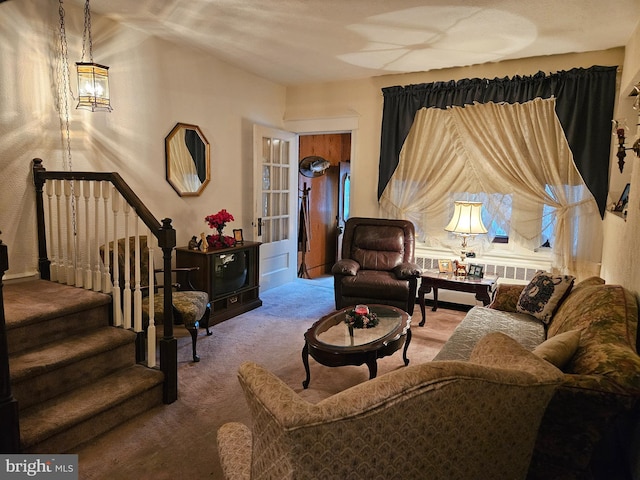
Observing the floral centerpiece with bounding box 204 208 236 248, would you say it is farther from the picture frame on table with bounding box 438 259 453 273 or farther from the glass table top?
the picture frame on table with bounding box 438 259 453 273

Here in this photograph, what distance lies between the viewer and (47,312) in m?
2.44

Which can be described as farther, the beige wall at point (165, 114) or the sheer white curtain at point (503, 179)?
the sheer white curtain at point (503, 179)

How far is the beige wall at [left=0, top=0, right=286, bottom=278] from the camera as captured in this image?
9.71 ft

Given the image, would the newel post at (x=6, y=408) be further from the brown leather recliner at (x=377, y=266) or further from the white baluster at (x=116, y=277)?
the brown leather recliner at (x=377, y=266)

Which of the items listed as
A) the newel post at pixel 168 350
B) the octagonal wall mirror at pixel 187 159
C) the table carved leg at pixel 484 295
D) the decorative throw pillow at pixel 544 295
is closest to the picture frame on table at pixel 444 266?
the table carved leg at pixel 484 295

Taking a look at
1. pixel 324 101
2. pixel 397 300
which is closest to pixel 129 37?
pixel 324 101

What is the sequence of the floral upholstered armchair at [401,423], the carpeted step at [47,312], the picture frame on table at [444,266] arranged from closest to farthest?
1. the floral upholstered armchair at [401,423]
2. the carpeted step at [47,312]
3. the picture frame on table at [444,266]

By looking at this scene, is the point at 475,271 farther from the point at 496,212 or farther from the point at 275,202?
the point at 275,202

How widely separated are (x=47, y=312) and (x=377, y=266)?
10.2 ft

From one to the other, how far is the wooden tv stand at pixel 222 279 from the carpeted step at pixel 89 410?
140 centimetres

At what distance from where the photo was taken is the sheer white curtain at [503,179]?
4230mm

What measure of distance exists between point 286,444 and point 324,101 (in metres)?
5.15

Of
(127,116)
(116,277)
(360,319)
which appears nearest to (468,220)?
(360,319)

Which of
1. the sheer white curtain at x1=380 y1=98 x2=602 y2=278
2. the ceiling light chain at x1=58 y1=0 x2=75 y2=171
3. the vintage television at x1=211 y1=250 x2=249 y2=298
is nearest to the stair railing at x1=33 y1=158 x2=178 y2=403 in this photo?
the ceiling light chain at x1=58 y1=0 x2=75 y2=171
